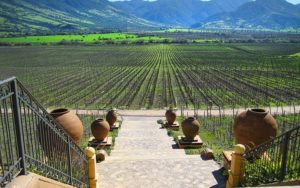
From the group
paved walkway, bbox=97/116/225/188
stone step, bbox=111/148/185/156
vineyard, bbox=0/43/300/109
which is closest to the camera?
paved walkway, bbox=97/116/225/188

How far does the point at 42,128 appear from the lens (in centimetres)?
651

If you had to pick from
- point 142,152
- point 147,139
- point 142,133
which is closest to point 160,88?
point 142,133

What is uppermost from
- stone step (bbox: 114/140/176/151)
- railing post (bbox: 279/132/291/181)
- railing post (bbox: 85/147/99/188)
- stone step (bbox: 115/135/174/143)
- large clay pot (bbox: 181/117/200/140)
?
railing post (bbox: 279/132/291/181)

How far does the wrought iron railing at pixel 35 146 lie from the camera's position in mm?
5004

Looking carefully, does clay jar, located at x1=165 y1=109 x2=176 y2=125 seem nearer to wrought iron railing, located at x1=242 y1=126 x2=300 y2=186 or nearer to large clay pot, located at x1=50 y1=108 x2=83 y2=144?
large clay pot, located at x1=50 y1=108 x2=83 y2=144

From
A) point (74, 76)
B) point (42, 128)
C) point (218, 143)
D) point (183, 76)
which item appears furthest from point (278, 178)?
point (74, 76)

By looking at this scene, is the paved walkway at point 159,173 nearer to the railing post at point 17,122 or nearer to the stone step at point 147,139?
the railing post at point 17,122

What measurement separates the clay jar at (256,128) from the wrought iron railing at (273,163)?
1.63 meters

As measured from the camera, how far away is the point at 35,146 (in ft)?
21.0

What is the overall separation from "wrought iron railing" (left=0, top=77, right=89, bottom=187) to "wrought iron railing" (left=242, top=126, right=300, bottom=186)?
518cm

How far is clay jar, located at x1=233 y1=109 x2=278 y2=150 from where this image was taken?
11492mm

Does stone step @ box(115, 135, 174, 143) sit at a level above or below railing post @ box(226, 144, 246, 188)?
below

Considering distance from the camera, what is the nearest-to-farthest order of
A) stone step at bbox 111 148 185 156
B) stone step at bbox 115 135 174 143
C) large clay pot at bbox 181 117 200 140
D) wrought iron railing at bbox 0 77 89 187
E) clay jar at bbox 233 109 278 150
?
wrought iron railing at bbox 0 77 89 187
clay jar at bbox 233 109 278 150
stone step at bbox 111 148 185 156
large clay pot at bbox 181 117 200 140
stone step at bbox 115 135 174 143

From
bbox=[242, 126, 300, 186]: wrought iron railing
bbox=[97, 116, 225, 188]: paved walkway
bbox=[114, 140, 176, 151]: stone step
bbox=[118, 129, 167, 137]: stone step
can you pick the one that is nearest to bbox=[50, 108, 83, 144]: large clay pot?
bbox=[97, 116, 225, 188]: paved walkway
